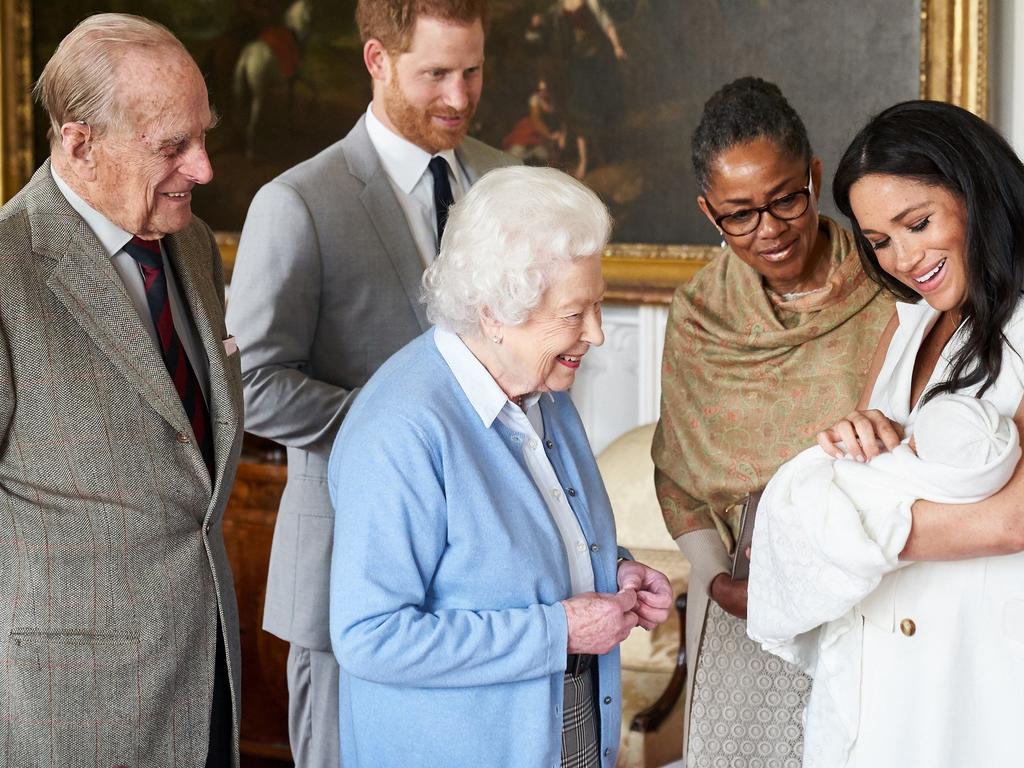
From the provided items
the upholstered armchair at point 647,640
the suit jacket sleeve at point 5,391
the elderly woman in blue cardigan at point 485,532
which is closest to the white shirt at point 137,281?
the suit jacket sleeve at point 5,391

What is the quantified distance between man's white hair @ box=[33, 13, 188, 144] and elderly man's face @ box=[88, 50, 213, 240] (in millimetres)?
19

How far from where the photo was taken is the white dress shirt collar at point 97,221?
222cm

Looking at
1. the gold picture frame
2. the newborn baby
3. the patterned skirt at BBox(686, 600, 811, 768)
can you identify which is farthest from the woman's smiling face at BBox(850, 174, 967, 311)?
the gold picture frame

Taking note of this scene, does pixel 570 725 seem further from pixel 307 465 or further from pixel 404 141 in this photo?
pixel 404 141

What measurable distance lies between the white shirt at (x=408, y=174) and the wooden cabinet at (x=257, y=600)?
1807 millimetres

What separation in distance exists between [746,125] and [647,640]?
83.8 inches

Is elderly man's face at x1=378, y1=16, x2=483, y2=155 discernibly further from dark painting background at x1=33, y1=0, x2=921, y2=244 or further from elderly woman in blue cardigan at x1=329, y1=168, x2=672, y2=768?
dark painting background at x1=33, y1=0, x2=921, y2=244

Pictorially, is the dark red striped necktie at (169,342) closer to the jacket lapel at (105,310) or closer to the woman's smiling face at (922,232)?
the jacket lapel at (105,310)

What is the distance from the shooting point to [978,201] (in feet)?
6.53

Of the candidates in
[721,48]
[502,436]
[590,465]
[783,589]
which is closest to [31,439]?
[502,436]

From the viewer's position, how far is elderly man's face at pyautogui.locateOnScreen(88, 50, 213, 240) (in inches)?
86.0

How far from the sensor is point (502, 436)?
222 centimetres

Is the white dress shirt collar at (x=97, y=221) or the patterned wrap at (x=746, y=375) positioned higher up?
the white dress shirt collar at (x=97, y=221)

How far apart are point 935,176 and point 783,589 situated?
0.74 metres
